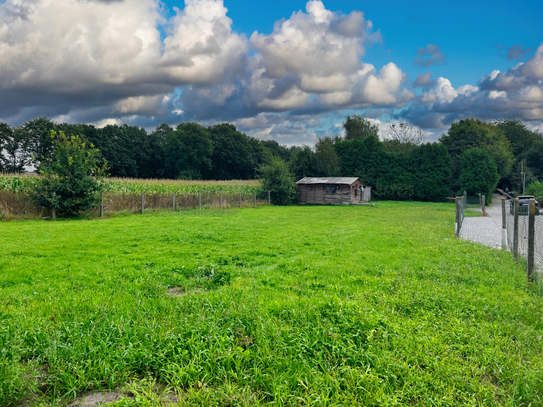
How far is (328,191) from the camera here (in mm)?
35312

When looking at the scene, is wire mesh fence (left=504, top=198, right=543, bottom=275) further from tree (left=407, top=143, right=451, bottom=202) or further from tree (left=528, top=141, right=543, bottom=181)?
tree (left=528, top=141, right=543, bottom=181)

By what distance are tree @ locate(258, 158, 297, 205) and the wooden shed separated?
107 inches

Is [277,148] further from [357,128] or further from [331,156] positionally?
[331,156]

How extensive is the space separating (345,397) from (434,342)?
5.08ft

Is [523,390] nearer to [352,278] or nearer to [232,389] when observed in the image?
[232,389]

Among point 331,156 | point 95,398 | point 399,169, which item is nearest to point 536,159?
point 399,169

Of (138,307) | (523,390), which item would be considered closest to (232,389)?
(138,307)

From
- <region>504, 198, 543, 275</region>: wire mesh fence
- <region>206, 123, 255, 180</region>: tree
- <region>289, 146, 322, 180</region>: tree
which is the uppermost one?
<region>206, 123, 255, 180</region>: tree

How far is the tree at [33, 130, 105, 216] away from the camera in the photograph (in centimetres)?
1786

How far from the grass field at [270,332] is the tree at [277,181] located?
25.2 m

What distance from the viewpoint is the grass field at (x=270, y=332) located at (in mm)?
3092

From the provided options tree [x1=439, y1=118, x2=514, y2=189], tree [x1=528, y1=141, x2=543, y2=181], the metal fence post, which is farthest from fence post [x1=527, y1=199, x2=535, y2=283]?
tree [x1=528, y1=141, x2=543, y2=181]

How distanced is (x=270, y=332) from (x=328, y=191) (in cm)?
3200

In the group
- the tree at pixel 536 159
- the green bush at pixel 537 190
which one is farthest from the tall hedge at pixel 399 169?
the tree at pixel 536 159
